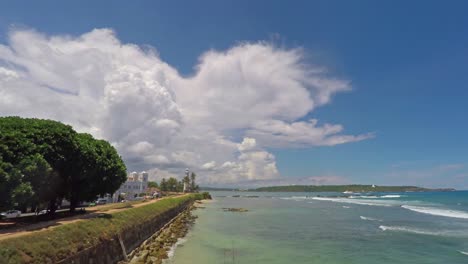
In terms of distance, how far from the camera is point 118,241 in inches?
1086

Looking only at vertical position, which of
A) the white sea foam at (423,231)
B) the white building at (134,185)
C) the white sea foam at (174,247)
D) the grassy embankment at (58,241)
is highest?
the white building at (134,185)

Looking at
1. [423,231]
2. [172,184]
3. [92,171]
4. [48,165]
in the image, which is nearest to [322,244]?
[423,231]

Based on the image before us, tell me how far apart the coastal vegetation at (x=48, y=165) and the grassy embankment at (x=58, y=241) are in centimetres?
369

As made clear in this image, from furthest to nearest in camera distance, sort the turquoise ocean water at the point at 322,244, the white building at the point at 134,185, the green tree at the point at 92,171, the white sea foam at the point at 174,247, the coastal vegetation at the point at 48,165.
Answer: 1. the white building at the point at 134,185
2. the green tree at the point at 92,171
3. the white sea foam at the point at 174,247
4. the turquoise ocean water at the point at 322,244
5. the coastal vegetation at the point at 48,165

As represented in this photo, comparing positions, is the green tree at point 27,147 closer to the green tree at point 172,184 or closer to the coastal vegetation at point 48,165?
the coastal vegetation at point 48,165

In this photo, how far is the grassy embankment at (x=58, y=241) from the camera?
17430 millimetres

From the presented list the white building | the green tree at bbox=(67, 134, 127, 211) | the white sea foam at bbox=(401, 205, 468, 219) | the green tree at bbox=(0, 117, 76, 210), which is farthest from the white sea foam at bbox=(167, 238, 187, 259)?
the white sea foam at bbox=(401, 205, 468, 219)

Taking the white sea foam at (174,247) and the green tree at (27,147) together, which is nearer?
the green tree at (27,147)

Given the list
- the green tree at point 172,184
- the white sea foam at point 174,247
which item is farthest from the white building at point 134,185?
the white sea foam at point 174,247

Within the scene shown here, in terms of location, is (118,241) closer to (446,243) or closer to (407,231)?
(446,243)

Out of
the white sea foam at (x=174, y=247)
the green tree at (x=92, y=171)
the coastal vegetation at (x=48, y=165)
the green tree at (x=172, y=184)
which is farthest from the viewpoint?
the green tree at (x=172, y=184)

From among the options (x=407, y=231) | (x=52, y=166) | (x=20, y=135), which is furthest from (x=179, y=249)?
(x=407, y=231)

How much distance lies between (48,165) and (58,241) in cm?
648

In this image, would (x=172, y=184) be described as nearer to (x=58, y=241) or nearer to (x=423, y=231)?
(x=423, y=231)
